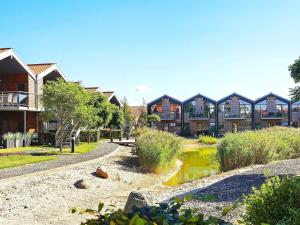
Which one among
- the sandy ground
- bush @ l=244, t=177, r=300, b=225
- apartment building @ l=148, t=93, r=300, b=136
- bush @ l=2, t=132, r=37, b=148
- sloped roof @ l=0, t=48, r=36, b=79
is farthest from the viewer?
apartment building @ l=148, t=93, r=300, b=136

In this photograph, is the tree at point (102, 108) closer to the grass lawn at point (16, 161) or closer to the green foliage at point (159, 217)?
the grass lawn at point (16, 161)

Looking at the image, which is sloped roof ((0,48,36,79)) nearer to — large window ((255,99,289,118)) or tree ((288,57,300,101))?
tree ((288,57,300,101))

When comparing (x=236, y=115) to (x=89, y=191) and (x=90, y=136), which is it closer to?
(x=90, y=136)

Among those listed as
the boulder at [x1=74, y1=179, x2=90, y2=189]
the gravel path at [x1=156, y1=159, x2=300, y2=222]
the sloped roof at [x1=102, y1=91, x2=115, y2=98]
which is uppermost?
the sloped roof at [x1=102, y1=91, x2=115, y2=98]

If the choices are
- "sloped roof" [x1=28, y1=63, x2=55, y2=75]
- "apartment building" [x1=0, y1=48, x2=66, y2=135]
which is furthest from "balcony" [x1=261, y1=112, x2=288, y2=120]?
"sloped roof" [x1=28, y1=63, x2=55, y2=75]

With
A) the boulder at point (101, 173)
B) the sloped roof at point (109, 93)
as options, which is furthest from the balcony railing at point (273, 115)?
the boulder at point (101, 173)

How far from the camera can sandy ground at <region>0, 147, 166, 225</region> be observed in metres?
9.98

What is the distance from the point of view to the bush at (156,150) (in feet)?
63.8

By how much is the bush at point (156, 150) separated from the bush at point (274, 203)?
14.1 meters

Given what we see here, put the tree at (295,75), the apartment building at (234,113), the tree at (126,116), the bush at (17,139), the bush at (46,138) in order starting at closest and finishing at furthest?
the tree at (295,75) → the bush at (17,139) → the bush at (46,138) → the tree at (126,116) → the apartment building at (234,113)

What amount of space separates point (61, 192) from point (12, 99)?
15.6 meters

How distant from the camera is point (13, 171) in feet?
48.0

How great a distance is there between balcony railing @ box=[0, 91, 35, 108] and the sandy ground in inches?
422

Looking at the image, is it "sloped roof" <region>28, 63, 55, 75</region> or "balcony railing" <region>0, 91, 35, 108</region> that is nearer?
"balcony railing" <region>0, 91, 35, 108</region>
